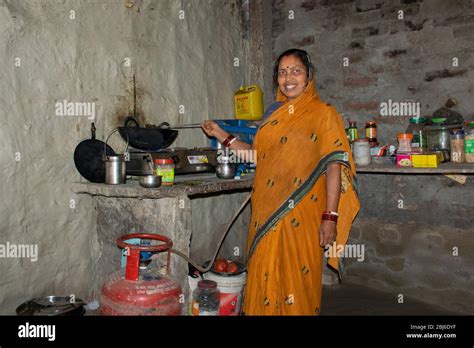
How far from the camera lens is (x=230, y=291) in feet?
9.95

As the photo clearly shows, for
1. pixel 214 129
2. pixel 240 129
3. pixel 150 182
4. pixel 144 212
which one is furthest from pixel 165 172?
pixel 240 129

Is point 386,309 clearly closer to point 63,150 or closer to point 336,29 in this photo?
point 336,29

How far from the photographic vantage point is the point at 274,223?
2.35m

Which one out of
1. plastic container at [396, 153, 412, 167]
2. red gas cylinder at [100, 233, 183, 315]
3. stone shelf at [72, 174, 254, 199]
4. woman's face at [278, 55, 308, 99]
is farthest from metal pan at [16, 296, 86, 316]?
plastic container at [396, 153, 412, 167]

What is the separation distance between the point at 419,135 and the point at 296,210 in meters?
1.68

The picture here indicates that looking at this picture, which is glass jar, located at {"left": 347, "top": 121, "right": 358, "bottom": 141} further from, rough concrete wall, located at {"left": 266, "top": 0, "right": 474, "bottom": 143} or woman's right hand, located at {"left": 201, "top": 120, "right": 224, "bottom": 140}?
woman's right hand, located at {"left": 201, "top": 120, "right": 224, "bottom": 140}

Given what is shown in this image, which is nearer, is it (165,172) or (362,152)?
(165,172)

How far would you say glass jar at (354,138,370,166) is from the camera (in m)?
3.36

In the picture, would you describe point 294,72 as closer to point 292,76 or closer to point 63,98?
point 292,76

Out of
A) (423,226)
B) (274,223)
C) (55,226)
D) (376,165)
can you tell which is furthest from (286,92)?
(423,226)

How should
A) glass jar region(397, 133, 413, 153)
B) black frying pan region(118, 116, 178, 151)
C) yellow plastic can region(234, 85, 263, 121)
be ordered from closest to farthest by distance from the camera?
black frying pan region(118, 116, 178, 151)
glass jar region(397, 133, 413, 153)
yellow plastic can region(234, 85, 263, 121)

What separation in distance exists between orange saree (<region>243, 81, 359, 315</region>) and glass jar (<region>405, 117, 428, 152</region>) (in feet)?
4.19

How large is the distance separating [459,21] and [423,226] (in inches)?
68.2
